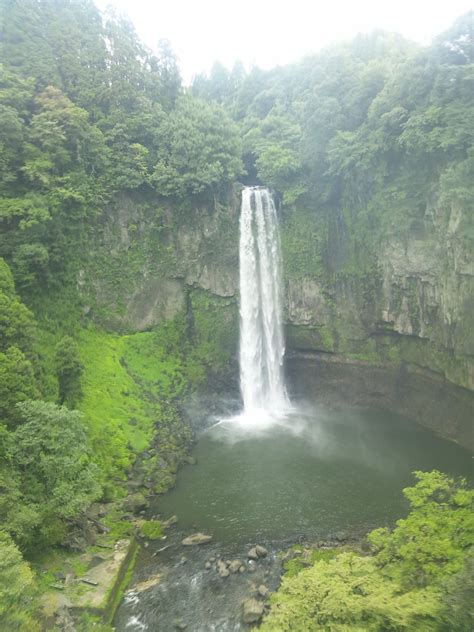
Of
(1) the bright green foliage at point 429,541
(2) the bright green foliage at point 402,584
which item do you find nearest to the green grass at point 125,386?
(2) the bright green foliage at point 402,584

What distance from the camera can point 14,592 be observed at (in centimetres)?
982

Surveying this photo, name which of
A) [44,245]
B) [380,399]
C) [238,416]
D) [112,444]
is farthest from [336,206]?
[112,444]

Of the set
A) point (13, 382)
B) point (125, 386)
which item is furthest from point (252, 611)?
point (125, 386)

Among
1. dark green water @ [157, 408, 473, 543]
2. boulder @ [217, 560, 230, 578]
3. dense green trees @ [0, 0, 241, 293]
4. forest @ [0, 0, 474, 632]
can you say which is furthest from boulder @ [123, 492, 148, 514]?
dense green trees @ [0, 0, 241, 293]

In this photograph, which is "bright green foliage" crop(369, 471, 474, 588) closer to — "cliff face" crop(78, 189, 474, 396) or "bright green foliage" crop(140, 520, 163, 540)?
"bright green foliage" crop(140, 520, 163, 540)

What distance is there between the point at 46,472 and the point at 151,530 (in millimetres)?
4988

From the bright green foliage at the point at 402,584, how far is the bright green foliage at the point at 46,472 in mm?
7254

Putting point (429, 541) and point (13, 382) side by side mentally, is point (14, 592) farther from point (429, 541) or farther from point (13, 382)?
point (429, 541)

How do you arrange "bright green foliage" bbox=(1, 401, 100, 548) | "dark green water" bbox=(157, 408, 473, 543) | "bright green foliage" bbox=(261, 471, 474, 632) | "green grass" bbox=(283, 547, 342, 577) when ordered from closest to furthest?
"bright green foliage" bbox=(261, 471, 474, 632) → "bright green foliage" bbox=(1, 401, 100, 548) → "green grass" bbox=(283, 547, 342, 577) → "dark green water" bbox=(157, 408, 473, 543)

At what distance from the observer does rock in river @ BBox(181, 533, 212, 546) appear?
1633cm

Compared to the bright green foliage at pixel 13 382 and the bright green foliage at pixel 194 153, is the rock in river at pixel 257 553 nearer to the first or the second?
the bright green foliage at pixel 13 382

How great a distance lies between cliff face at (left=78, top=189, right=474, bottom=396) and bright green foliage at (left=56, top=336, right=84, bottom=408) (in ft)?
18.5

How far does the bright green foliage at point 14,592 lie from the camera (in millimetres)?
9477

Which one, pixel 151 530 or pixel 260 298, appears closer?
pixel 151 530
